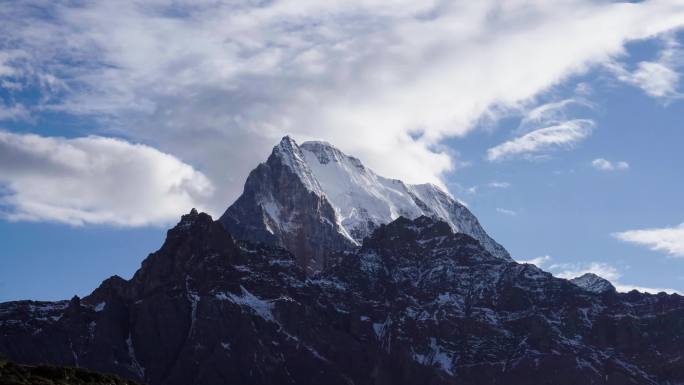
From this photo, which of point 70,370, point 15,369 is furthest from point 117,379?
point 15,369

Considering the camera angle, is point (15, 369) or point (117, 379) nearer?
point (15, 369)

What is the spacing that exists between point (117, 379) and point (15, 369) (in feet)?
59.6

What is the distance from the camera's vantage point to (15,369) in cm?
13975

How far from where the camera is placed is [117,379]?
15550 cm

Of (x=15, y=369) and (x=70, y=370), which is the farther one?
(x=70, y=370)

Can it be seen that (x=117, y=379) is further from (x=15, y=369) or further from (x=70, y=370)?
(x=15, y=369)

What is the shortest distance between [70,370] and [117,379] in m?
7.38

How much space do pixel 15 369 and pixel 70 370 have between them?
11051 millimetres

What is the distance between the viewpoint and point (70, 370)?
492 feet
